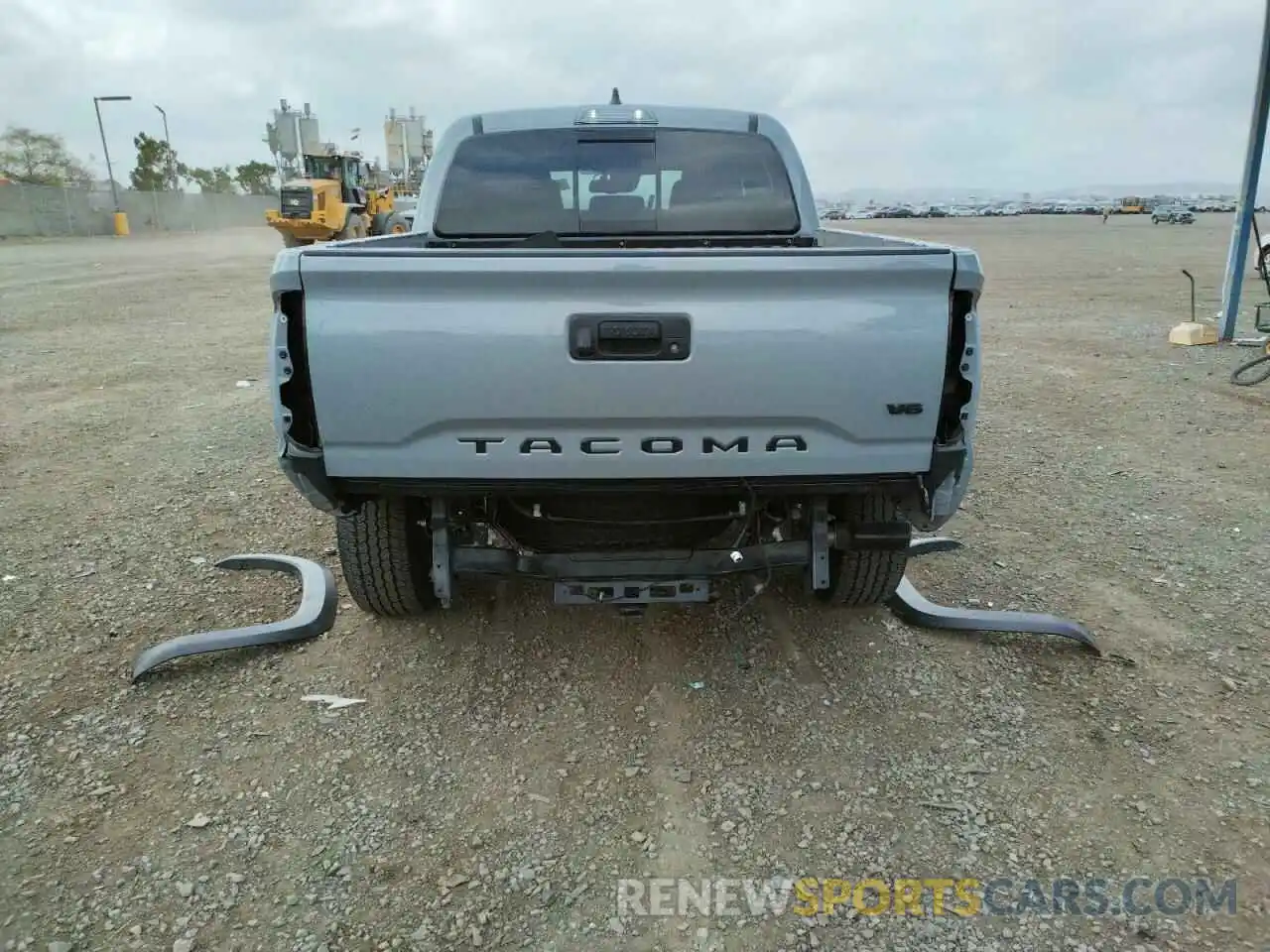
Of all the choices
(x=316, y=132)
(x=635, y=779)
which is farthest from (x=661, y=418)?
(x=316, y=132)

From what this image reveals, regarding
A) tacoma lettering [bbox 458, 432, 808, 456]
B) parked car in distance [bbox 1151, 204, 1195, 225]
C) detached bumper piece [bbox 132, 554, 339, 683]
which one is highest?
parked car in distance [bbox 1151, 204, 1195, 225]

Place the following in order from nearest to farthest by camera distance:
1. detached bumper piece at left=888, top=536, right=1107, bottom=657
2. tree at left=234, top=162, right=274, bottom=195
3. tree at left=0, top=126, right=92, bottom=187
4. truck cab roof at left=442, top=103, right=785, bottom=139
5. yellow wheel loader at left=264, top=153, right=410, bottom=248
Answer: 1. detached bumper piece at left=888, top=536, right=1107, bottom=657
2. truck cab roof at left=442, top=103, right=785, bottom=139
3. yellow wheel loader at left=264, top=153, right=410, bottom=248
4. tree at left=0, top=126, right=92, bottom=187
5. tree at left=234, top=162, right=274, bottom=195

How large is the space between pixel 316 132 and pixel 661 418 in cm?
3279

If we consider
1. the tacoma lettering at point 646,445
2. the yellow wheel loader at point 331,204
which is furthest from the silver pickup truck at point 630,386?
the yellow wheel loader at point 331,204

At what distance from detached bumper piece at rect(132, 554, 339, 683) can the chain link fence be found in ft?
128

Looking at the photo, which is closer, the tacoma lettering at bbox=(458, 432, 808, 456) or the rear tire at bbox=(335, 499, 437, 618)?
the tacoma lettering at bbox=(458, 432, 808, 456)

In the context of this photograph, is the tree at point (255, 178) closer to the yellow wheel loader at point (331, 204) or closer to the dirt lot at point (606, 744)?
the yellow wheel loader at point (331, 204)

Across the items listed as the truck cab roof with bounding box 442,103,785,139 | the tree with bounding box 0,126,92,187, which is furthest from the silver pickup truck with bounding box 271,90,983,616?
the tree with bounding box 0,126,92,187

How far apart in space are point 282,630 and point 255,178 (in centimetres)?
8596

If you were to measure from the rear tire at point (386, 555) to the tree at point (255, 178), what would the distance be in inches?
3284

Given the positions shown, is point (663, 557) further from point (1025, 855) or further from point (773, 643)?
point (1025, 855)

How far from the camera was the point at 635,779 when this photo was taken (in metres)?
Answer: 2.88

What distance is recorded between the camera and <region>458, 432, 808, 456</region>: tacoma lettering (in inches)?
111

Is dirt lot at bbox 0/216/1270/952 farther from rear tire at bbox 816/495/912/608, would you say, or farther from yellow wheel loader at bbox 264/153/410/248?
yellow wheel loader at bbox 264/153/410/248
